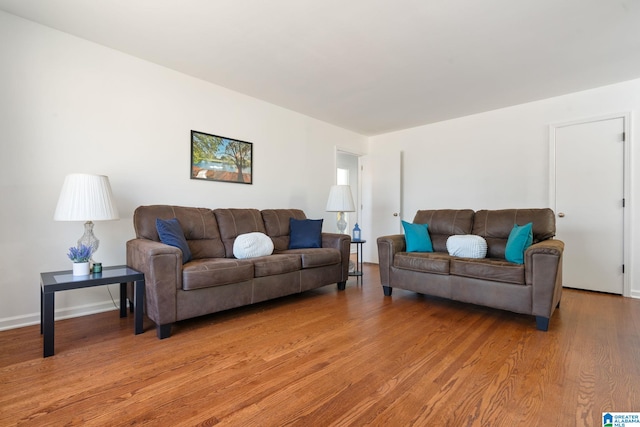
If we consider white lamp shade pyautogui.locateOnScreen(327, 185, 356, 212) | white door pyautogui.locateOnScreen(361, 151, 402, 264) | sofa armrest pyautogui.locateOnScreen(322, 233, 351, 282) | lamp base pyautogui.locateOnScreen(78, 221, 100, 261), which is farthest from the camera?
white door pyautogui.locateOnScreen(361, 151, 402, 264)

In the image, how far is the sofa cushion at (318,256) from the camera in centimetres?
312

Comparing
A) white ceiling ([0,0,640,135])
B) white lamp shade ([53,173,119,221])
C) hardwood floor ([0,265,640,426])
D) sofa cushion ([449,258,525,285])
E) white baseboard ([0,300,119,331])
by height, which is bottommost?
hardwood floor ([0,265,640,426])

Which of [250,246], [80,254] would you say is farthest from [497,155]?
[80,254]

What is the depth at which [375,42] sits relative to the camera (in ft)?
8.45

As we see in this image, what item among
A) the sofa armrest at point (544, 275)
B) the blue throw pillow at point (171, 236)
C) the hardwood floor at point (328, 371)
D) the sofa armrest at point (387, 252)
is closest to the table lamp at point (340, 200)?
the sofa armrest at point (387, 252)

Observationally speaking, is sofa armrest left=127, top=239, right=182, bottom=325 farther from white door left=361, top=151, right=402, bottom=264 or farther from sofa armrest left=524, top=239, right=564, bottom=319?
white door left=361, top=151, right=402, bottom=264

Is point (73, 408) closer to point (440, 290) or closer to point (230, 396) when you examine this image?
point (230, 396)

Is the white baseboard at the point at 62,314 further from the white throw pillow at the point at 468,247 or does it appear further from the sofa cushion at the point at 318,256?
the white throw pillow at the point at 468,247

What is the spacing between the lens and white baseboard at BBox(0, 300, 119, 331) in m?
2.32

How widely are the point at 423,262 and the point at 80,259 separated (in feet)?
9.50

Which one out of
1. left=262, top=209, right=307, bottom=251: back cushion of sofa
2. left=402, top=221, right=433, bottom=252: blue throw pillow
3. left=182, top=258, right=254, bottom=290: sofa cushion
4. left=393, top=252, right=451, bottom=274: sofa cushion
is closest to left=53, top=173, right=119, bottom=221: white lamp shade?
left=182, top=258, right=254, bottom=290: sofa cushion

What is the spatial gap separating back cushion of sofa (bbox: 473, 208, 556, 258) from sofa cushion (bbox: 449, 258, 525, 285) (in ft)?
1.69

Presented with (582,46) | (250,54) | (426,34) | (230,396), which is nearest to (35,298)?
(230,396)

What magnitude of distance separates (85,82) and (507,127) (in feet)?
16.0
